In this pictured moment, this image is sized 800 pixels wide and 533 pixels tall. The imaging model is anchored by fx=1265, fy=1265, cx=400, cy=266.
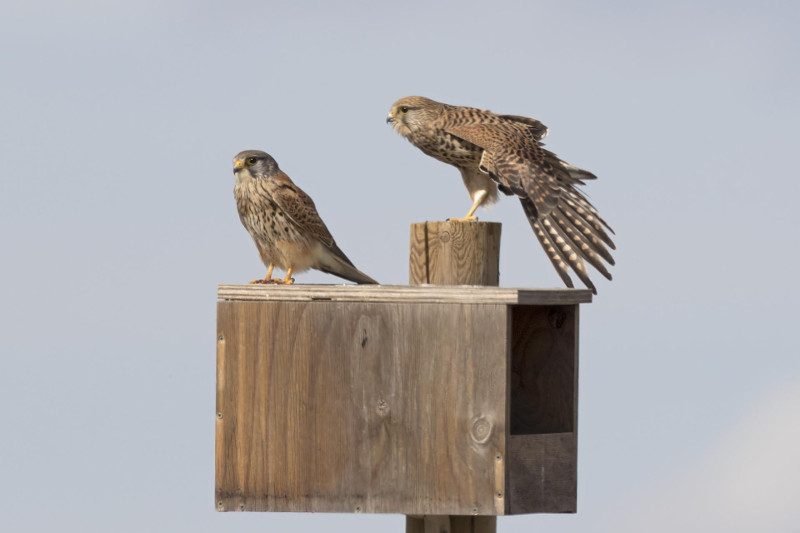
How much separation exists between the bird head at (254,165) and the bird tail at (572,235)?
1285mm

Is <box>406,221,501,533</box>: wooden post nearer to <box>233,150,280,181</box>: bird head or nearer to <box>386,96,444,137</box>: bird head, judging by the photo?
<box>233,150,280,181</box>: bird head

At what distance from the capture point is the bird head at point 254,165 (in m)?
6.40

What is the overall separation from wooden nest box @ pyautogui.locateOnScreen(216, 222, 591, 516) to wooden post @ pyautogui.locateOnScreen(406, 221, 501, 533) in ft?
1.45

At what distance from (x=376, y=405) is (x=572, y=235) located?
1.46 meters

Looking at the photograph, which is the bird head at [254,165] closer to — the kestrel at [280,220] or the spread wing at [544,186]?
the kestrel at [280,220]

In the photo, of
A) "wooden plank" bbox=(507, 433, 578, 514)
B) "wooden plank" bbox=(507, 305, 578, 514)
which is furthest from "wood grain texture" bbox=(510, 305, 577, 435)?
"wooden plank" bbox=(507, 433, 578, 514)

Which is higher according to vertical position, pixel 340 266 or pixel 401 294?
pixel 340 266

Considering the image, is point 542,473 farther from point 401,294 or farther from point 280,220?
point 280,220

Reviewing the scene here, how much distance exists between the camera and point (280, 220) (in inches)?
249

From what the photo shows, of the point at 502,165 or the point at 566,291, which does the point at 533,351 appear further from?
the point at 502,165

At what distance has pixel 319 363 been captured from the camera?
526 cm

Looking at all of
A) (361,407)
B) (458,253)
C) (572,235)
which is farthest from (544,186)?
(361,407)

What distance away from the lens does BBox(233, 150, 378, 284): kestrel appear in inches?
249

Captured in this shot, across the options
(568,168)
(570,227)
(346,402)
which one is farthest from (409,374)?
(568,168)
